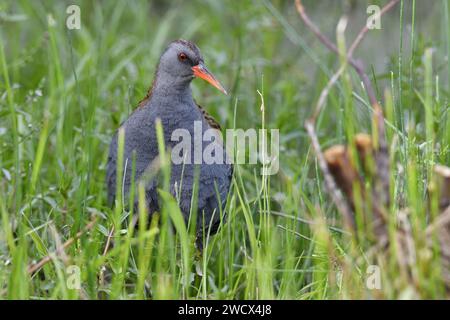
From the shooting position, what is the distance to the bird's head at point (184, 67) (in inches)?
153

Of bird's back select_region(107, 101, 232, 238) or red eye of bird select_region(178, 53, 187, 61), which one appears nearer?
bird's back select_region(107, 101, 232, 238)

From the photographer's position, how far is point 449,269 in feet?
8.64

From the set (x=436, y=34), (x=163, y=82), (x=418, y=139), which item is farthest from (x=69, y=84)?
(x=436, y=34)

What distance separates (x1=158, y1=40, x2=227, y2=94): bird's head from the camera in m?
3.88

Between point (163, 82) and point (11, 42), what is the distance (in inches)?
88.7

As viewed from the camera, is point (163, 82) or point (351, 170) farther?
point (163, 82)

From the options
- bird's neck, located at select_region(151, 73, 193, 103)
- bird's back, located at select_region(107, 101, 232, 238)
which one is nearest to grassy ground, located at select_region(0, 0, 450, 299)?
bird's back, located at select_region(107, 101, 232, 238)

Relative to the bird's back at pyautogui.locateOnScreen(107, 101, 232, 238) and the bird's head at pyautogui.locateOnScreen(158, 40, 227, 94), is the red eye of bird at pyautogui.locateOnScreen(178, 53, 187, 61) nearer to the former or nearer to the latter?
the bird's head at pyautogui.locateOnScreen(158, 40, 227, 94)

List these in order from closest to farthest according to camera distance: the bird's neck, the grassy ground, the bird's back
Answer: the grassy ground → the bird's back → the bird's neck

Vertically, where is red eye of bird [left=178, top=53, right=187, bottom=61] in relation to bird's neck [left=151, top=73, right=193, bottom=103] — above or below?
above

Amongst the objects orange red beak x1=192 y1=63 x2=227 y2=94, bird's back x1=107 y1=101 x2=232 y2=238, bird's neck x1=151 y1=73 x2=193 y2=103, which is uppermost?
orange red beak x1=192 y1=63 x2=227 y2=94

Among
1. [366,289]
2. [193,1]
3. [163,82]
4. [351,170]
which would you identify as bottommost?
[366,289]

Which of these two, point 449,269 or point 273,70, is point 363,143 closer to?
point 449,269

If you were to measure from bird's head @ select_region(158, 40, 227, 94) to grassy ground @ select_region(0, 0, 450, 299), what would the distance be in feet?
1.22
